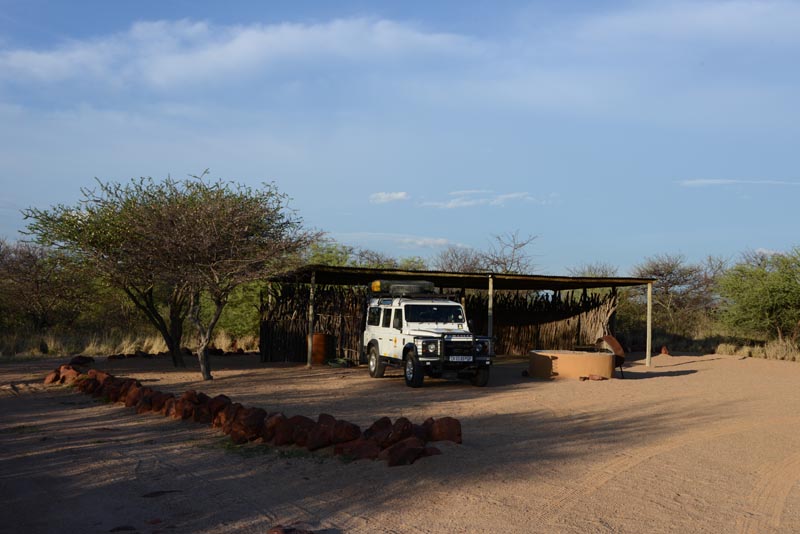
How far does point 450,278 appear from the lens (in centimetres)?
2288

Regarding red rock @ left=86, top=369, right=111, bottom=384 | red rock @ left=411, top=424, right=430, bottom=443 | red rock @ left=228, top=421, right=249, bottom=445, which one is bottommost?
red rock @ left=228, top=421, right=249, bottom=445

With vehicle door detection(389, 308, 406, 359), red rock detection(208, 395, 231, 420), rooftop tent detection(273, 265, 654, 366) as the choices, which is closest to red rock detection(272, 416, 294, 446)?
red rock detection(208, 395, 231, 420)

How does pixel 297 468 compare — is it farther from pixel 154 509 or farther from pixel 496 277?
pixel 496 277

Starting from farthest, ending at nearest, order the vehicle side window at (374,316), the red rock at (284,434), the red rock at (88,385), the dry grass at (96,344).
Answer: the dry grass at (96,344)
the vehicle side window at (374,316)
the red rock at (88,385)
the red rock at (284,434)

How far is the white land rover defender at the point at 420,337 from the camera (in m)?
15.8

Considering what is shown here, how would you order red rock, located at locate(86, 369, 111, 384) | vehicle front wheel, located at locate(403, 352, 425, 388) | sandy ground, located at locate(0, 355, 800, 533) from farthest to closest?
vehicle front wheel, located at locate(403, 352, 425, 388), red rock, located at locate(86, 369, 111, 384), sandy ground, located at locate(0, 355, 800, 533)

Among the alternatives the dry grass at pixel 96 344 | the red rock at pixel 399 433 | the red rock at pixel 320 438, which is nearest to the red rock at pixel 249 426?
the red rock at pixel 320 438

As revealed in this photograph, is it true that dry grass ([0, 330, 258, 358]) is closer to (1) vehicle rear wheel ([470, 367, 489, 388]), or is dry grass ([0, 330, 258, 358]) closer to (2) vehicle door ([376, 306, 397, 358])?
(2) vehicle door ([376, 306, 397, 358])

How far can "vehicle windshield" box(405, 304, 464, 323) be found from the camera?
17.0 metres

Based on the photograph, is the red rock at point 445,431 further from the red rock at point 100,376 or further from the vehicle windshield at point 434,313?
the red rock at point 100,376

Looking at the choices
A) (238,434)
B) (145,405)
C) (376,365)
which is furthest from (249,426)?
(376,365)

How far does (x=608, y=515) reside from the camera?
639cm

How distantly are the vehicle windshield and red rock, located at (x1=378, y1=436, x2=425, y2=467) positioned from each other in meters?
8.76

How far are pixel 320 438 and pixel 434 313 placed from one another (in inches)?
346
